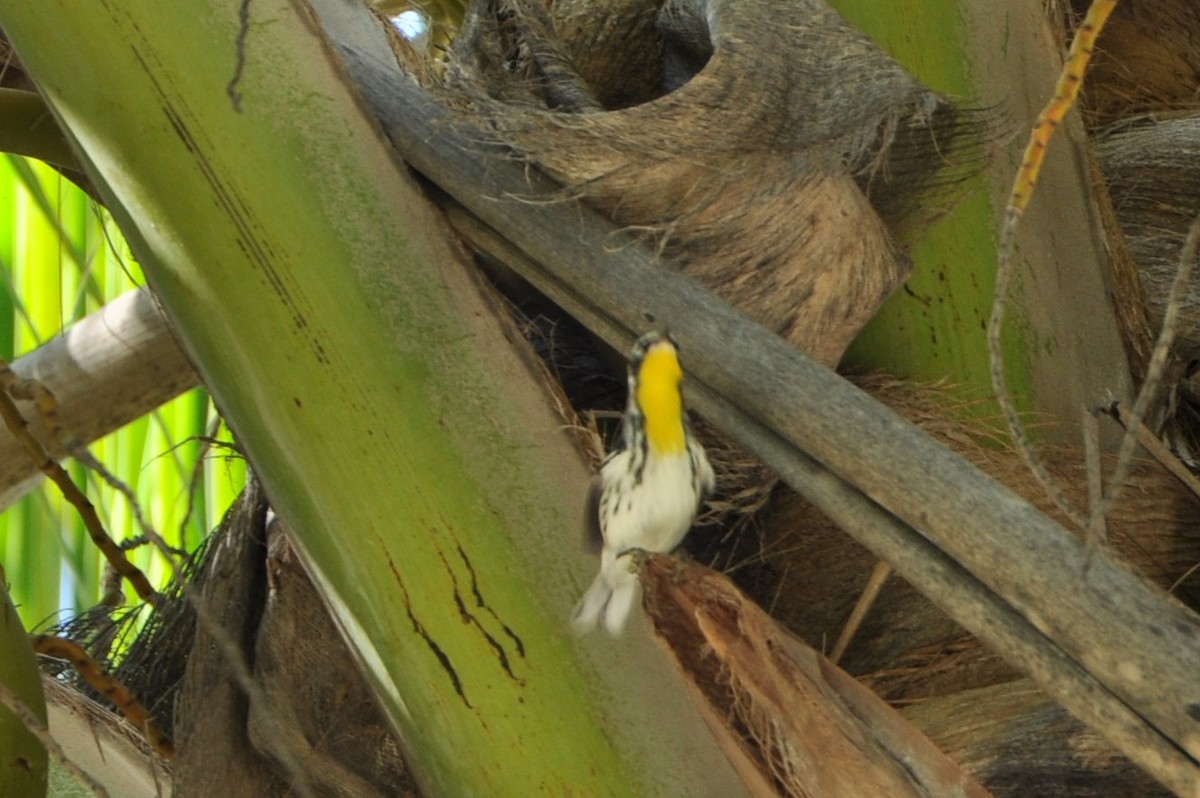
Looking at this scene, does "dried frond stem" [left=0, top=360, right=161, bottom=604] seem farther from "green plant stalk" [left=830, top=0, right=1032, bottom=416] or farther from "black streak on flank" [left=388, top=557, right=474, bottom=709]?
"green plant stalk" [left=830, top=0, right=1032, bottom=416]

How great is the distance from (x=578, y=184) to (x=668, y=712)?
47 cm

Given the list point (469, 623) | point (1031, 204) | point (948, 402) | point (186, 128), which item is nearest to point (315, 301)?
point (186, 128)

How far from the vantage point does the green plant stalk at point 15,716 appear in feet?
4.41

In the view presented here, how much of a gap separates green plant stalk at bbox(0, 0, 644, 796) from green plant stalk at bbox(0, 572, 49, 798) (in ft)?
0.87

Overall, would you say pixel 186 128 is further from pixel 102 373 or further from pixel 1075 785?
pixel 1075 785

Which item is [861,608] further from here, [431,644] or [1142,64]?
[1142,64]

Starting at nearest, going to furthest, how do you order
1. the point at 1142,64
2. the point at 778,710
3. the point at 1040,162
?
the point at 1040,162 → the point at 778,710 → the point at 1142,64

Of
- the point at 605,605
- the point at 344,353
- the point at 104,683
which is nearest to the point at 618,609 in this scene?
the point at 605,605

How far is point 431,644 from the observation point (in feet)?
4.14

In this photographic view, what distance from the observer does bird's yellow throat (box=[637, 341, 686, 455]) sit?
1251 millimetres

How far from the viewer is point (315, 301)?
1333 mm

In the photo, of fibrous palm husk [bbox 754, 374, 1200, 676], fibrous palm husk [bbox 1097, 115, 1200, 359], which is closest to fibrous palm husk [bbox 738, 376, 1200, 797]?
fibrous palm husk [bbox 754, 374, 1200, 676]

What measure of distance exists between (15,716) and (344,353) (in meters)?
0.44

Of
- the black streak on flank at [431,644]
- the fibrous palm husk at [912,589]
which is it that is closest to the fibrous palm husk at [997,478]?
the fibrous palm husk at [912,589]
